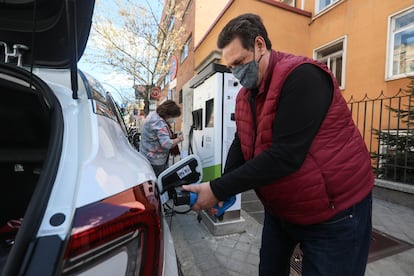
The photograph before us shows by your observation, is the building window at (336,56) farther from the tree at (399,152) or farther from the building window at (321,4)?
the tree at (399,152)

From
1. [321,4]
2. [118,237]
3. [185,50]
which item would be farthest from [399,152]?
[185,50]

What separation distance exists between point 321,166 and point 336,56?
8.59 m

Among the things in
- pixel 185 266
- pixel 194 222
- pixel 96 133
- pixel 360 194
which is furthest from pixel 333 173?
pixel 194 222

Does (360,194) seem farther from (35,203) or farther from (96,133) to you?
(35,203)

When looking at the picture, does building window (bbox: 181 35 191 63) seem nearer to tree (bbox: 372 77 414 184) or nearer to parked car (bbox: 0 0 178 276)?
tree (bbox: 372 77 414 184)

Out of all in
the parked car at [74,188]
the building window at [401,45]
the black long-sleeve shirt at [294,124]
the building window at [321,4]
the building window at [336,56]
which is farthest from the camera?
the building window at [321,4]

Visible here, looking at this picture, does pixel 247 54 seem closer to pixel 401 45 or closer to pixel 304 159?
pixel 304 159

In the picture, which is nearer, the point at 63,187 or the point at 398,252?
the point at 63,187

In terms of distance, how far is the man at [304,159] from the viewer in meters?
1.22

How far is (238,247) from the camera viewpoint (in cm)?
325

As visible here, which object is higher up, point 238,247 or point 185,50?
point 185,50

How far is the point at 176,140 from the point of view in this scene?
14.0 ft

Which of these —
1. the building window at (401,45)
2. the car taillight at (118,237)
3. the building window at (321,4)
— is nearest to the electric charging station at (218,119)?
the car taillight at (118,237)

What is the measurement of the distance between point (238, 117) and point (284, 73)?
437mm
